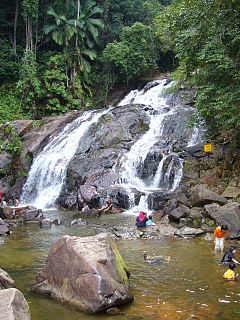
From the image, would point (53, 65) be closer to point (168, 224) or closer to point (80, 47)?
point (80, 47)

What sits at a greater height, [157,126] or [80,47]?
[80,47]

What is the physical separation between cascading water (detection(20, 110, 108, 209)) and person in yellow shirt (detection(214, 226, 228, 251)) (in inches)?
467

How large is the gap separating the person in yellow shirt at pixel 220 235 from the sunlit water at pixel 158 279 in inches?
10.0

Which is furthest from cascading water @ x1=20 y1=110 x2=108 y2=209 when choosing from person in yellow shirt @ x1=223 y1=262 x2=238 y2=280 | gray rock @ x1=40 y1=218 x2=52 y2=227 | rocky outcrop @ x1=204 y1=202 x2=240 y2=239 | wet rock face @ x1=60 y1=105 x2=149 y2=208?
person in yellow shirt @ x1=223 y1=262 x2=238 y2=280

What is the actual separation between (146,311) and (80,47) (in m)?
33.3

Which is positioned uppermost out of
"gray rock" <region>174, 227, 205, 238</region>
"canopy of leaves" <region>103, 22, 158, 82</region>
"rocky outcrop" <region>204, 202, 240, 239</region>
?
"canopy of leaves" <region>103, 22, 158, 82</region>

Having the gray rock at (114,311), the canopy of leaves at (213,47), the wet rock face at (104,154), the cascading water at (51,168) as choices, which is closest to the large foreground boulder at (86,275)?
the gray rock at (114,311)

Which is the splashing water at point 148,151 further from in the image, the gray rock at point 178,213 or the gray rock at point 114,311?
the gray rock at point 114,311

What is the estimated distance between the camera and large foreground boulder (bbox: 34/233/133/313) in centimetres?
662

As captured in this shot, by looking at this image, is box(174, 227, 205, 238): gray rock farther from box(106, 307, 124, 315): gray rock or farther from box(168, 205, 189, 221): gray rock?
box(106, 307, 124, 315): gray rock

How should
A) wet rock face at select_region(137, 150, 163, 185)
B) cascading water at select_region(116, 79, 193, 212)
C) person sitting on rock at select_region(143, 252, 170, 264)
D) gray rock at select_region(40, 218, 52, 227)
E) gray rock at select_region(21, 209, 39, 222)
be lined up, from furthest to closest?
1. wet rock face at select_region(137, 150, 163, 185)
2. cascading water at select_region(116, 79, 193, 212)
3. gray rock at select_region(21, 209, 39, 222)
4. gray rock at select_region(40, 218, 52, 227)
5. person sitting on rock at select_region(143, 252, 170, 264)

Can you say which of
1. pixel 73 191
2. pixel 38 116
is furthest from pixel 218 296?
Answer: pixel 38 116

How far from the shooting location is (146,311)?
21.9 feet

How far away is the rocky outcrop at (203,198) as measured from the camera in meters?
14.7
